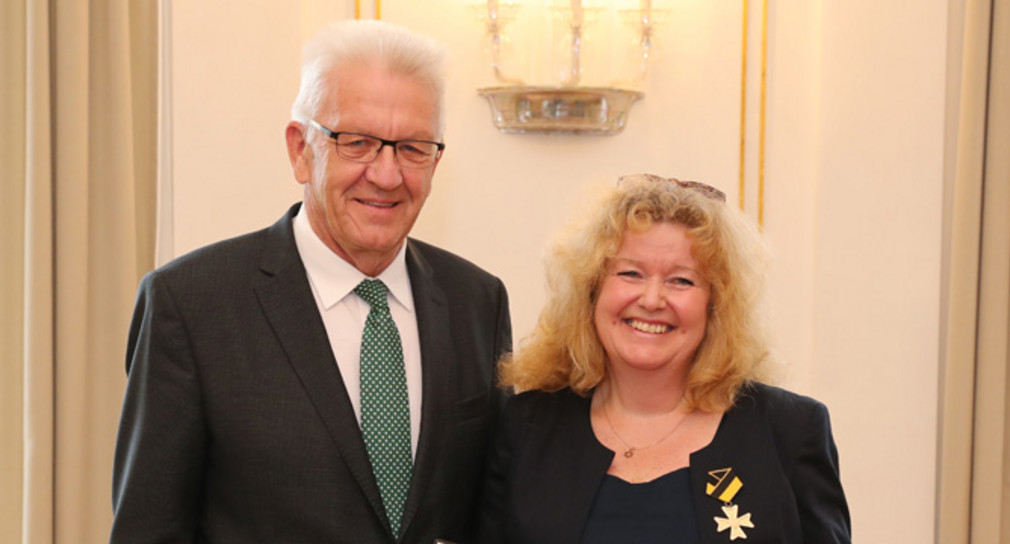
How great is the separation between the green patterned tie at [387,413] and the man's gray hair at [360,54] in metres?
0.47

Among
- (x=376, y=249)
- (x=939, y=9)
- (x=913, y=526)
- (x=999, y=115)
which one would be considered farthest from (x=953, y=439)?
(x=376, y=249)

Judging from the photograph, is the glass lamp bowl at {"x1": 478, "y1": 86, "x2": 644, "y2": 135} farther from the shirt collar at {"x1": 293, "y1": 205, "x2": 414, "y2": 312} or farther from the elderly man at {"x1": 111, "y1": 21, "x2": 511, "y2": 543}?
the shirt collar at {"x1": 293, "y1": 205, "x2": 414, "y2": 312}

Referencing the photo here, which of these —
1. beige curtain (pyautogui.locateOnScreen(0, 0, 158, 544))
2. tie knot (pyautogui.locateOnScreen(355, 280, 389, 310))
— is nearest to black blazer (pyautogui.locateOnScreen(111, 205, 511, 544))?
tie knot (pyautogui.locateOnScreen(355, 280, 389, 310))

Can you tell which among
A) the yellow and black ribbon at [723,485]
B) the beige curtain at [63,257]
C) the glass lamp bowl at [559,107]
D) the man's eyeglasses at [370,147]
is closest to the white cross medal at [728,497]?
the yellow and black ribbon at [723,485]

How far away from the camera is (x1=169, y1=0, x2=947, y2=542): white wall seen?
4230 mm

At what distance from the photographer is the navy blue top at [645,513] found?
2.21 metres

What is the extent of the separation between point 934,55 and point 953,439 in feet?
4.65

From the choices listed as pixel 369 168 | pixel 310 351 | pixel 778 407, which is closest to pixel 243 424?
pixel 310 351

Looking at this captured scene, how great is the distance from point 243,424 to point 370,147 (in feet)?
1.95

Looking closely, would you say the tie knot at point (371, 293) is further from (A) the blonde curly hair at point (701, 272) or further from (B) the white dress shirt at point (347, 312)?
(A) the blonde curly hair at point (701, 272)

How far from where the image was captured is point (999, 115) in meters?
4.08

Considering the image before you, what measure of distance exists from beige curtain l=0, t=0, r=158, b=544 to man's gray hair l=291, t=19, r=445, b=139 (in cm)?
138

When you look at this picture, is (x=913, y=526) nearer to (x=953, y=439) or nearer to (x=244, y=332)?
(x=953, y=439)

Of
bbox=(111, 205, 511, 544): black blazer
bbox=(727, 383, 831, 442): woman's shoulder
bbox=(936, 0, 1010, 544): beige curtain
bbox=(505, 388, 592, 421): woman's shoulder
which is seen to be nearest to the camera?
bbox=(111, 205, 511, 544): black blazer
